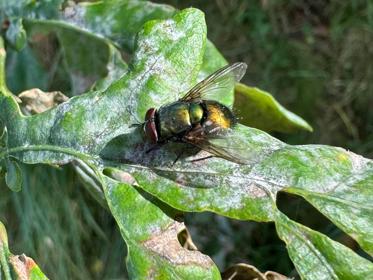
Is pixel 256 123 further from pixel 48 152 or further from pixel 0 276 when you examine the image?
pixel 0 276

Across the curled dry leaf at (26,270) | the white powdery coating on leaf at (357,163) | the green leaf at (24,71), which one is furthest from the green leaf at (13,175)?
the green leaf at (24,71)

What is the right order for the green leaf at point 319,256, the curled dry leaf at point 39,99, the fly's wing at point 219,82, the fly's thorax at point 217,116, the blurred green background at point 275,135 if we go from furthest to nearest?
the blurred green background at point 275,135 → the curled dry leaf at point 39,99 → the fly's wing at point 219,82 → the fly's thorax at point 217,116 → the green leaf at point 319,256

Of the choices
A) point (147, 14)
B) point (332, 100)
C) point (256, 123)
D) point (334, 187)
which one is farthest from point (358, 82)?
point (334, 187)

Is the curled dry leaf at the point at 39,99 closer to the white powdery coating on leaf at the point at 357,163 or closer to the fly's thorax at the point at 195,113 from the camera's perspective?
the fly's thorax at the point at 195,113

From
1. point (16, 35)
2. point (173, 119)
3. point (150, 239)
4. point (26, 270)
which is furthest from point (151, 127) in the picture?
point (16, 35)

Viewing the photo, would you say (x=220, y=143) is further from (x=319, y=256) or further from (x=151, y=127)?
(x=319, y=256)

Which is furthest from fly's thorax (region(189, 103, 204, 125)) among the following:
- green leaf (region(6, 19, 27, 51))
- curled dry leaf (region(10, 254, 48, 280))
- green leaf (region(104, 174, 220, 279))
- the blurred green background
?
the blurred green background
